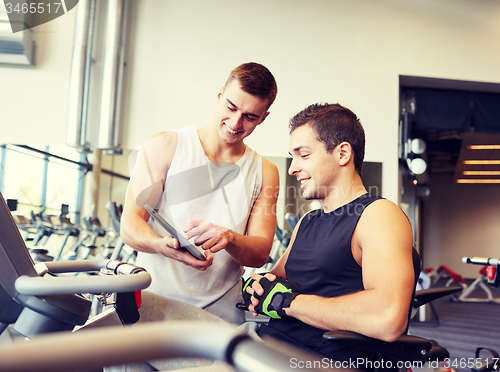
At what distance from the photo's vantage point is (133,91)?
4.59 m

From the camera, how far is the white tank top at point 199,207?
4.28 ft

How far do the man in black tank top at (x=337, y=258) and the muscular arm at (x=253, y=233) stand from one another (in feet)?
0.30

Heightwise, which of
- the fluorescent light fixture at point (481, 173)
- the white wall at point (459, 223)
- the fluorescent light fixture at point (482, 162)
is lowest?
the white wall at point (459, 223)

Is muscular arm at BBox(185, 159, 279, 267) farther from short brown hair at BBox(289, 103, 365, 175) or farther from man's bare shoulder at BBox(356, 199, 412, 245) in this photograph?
man's bare shoulder at BBox(356, 199, 412, 245)

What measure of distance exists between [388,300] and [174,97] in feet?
13.2

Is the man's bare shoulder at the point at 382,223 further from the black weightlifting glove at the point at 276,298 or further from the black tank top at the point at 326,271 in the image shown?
the black weightlifting glove at the point at 276,298

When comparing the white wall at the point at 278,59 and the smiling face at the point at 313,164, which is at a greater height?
the white wall at the point at 278,59

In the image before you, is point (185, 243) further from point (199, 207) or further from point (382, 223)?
point (382, 223)

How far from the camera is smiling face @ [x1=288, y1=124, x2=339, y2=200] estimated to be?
1.35 metres

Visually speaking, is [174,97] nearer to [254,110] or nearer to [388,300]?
[254,110]

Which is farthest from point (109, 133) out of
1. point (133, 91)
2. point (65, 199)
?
point (65, 199)

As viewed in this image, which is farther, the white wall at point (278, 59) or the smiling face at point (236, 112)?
the white wall at point (278, 59)

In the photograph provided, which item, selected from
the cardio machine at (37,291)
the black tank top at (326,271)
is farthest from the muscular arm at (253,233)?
the cardio machine at (37,291)

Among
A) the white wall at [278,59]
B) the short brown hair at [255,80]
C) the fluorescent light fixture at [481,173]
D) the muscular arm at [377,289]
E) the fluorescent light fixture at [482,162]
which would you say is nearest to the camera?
the muscular arm at [377,289]
